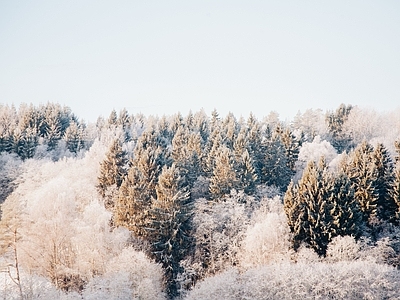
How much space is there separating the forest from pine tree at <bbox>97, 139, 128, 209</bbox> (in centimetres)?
15

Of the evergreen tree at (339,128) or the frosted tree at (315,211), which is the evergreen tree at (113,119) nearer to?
the evergreen tree at (339,128)

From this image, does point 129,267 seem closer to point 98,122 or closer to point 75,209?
point 75,209

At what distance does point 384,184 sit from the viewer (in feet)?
147

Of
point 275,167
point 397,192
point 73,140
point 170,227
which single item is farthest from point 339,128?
point 73,140

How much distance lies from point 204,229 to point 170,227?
429 centimetres

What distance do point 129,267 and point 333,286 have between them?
18753 millimetres

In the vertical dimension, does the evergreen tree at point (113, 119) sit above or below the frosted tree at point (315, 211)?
above

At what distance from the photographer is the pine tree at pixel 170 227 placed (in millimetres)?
39469

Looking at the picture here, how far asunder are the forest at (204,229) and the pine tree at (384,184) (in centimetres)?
14

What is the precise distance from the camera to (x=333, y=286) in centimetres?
2875

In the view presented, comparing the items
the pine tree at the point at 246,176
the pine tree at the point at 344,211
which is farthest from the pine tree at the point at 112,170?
the pine tree at the point at 344,211

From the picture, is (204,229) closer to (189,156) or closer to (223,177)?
(223,177)

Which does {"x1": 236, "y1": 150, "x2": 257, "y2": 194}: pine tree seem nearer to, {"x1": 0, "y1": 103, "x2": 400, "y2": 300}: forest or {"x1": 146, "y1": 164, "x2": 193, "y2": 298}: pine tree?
{"x1": 0, "y1": 103, "x2": 400, "y2": 300}: forest

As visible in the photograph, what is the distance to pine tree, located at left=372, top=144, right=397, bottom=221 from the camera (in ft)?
139
